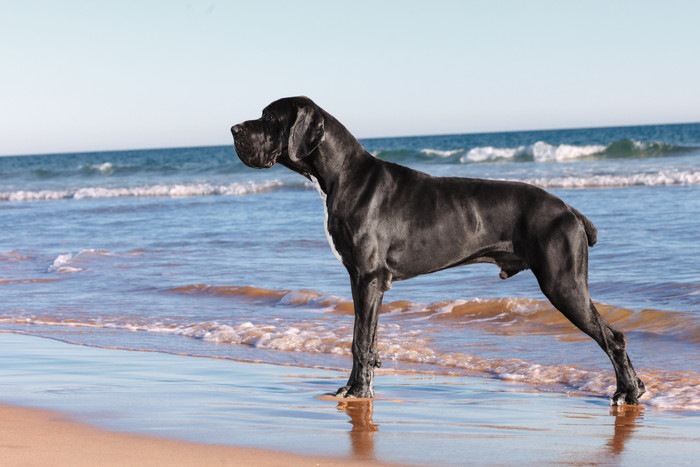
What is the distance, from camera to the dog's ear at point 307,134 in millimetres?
5191

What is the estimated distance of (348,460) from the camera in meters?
3.83

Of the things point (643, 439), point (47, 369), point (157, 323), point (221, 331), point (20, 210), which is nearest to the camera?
point (643, 439)

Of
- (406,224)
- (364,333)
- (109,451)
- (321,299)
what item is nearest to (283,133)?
(406,224)

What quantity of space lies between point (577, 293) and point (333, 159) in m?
1.54

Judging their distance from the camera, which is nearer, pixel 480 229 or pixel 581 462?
pixel 581 462

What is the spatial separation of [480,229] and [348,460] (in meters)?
1.82

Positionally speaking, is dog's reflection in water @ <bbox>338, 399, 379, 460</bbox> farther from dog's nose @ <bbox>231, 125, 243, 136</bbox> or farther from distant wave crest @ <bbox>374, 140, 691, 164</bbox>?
distant wave crest @ <bbox>374, 140, 691, 164</bbox>

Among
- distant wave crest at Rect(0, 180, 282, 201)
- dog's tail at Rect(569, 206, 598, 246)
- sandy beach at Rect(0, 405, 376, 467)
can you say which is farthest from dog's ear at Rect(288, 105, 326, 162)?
distant wave crest at Rect(0, 180, 282, 201)

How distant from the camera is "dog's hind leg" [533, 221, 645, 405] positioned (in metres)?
5.06

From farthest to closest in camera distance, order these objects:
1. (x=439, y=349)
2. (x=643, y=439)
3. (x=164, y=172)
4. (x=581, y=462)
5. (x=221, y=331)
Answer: (x=164, y=172) < (x=221, y=331) < (x=439, y=349) < (x=643, y=439) < (x=581, y=462)

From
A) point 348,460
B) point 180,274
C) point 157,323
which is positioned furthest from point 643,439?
point 180,274

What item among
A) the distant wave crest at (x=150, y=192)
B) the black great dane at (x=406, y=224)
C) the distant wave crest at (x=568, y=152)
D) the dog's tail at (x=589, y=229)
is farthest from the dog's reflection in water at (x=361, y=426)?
the distant wave crest at (x=568, y=152)

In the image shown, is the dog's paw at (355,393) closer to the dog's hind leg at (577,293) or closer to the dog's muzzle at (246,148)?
the dog's hind leg at (577,293)

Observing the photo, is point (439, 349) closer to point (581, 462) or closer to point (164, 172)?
point (581, 462)
